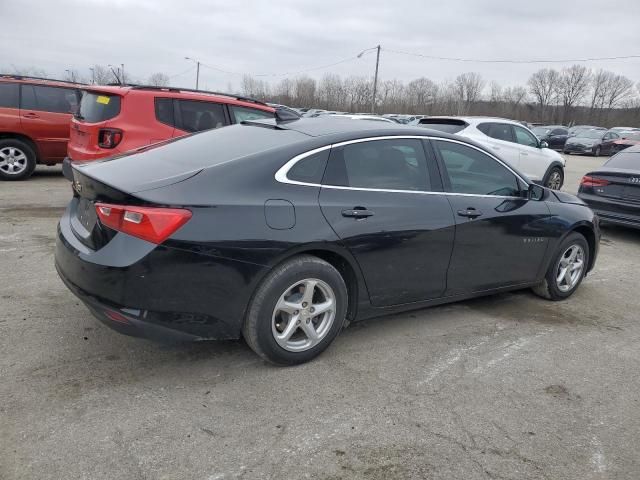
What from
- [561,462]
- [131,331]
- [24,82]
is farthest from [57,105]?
[561,462]

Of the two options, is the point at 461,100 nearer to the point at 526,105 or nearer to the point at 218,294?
the point at 526,105

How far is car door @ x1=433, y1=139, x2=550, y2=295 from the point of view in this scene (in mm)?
4191

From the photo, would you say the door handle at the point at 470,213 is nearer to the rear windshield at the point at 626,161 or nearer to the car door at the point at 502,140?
the rear windshield at the point at 626,161

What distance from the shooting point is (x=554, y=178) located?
1269 centimetres

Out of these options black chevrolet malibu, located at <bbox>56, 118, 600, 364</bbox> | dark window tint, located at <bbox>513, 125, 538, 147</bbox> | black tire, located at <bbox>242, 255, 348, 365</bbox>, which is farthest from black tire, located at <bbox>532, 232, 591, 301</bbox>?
dark window tint, located at <bbox>513, 125, 538, 147</bbox>

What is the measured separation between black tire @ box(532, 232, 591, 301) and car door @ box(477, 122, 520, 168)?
20.4ft

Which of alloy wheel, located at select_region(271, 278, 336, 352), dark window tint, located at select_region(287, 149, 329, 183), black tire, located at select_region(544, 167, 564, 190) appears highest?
dark window tint, located at select_region(287, 149, 329, 183)

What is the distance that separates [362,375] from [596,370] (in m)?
1.67

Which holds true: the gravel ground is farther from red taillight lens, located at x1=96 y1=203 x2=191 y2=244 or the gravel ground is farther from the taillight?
the taillight

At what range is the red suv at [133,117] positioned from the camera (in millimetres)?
7215

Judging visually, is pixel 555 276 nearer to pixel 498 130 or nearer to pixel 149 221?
pixel 149 221

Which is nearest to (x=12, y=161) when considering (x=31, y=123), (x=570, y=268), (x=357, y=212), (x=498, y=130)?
(x=31, y=123)

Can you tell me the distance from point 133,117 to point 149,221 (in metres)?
4.90

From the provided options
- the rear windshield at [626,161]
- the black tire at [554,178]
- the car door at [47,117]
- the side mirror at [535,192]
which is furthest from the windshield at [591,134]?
the side mirror at [535,192]
